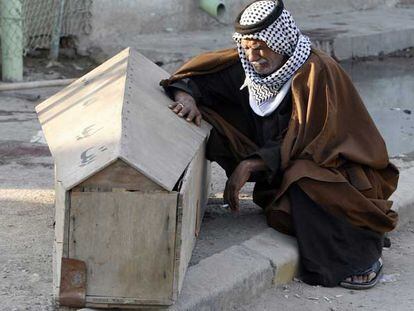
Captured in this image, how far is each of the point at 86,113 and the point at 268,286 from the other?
3.41 feet

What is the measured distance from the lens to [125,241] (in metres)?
3.16

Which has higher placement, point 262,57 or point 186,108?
point 262,57

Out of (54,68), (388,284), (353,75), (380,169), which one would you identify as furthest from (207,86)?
(353,75)

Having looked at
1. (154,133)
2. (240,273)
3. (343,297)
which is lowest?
(343,297)

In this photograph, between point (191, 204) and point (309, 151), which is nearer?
point (191, 204)

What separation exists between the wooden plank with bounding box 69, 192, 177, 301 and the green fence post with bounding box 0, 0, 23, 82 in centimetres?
501

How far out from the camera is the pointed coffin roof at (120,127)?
319cm

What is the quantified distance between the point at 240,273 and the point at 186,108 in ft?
2.48

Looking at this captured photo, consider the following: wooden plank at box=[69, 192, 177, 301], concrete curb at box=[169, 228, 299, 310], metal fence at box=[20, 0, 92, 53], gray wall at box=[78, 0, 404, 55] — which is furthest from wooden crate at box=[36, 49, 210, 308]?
gray wall at box=[78, 0, 404, 55]

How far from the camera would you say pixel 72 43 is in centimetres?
891

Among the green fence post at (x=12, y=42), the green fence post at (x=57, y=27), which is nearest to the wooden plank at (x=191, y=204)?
the green fence post at (x=12, y=42)

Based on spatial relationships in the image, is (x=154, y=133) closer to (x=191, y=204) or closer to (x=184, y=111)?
(x=191, y=204)

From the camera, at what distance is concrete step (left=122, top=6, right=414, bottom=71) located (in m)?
8.93

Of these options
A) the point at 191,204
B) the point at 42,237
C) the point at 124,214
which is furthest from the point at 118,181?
the point at 42,237
